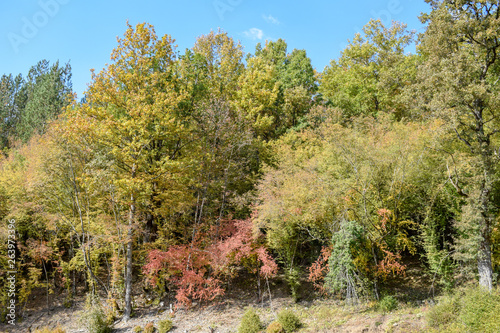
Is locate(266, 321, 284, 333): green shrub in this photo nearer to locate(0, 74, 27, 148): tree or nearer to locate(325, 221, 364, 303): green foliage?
locate(325, 221, 364, 303): green foliage

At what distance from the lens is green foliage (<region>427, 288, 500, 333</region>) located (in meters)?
8.09

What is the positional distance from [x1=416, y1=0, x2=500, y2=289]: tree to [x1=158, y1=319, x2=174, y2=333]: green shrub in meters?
11.5

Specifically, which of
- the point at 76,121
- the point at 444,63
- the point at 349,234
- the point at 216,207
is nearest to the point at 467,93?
the point at 444,63

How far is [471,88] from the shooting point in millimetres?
10172

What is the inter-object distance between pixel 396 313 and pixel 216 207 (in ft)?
33.2

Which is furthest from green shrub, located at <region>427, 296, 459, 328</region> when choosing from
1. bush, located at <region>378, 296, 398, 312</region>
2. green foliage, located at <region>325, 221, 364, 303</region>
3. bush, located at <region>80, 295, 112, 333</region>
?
bush, located at <region>80, 295, 112, 333</region>

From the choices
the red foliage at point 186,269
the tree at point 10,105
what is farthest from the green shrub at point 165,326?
the tree at point 10,105

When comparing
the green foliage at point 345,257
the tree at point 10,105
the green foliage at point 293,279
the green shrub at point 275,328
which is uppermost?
the tree at point 10,105

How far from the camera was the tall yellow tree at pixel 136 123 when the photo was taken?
13.2 metres

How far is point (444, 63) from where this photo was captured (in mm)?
10602

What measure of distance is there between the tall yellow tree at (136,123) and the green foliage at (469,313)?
10610 millimetres

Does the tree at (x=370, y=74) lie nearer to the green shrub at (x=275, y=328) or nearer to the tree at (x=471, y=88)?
the tree at (x=471, y=88)

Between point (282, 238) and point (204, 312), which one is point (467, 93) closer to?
point (282, 238)

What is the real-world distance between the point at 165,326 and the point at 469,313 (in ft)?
34.0
